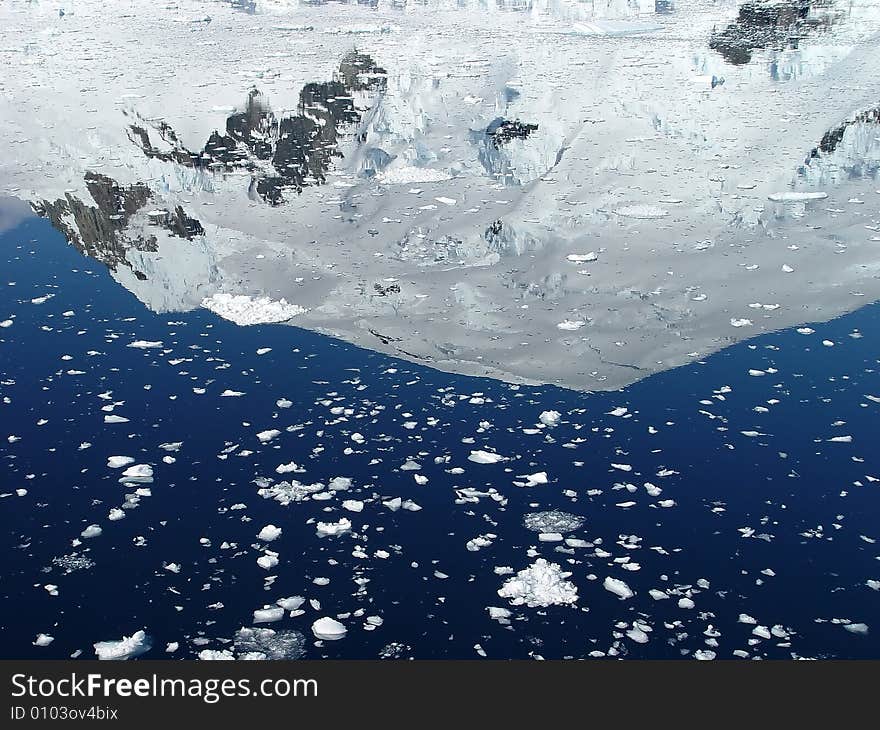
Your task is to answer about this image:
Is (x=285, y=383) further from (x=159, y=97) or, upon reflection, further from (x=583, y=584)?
(x=159, y=97)

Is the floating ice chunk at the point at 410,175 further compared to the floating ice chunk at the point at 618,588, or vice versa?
the floating ice chunk at the point at 410,175

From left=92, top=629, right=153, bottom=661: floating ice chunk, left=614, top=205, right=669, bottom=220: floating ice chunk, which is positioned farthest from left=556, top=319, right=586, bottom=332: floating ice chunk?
left=92, top=629, right=153, bottom=661: floating ice chunk

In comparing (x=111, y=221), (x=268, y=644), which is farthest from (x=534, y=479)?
(x=111, y=221)

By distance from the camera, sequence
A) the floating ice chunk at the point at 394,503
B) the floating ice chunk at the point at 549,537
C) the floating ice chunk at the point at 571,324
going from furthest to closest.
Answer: the floating ice chunk at the point at 571,324 → the floating ice chunk at the point at 394,503 → the floating ice chunk at the point at 549,537

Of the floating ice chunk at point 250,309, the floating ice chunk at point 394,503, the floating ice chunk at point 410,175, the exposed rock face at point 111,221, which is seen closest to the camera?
the floating ice chunk at point 394,503

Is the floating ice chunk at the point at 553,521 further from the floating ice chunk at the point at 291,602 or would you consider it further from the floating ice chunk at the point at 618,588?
the floating ice chunk at the point at 291,602

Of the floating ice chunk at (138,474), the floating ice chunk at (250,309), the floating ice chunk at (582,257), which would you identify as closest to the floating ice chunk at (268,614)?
the floating ice chunk at (138,474)

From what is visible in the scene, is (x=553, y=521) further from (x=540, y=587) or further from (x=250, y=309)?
(x=250, y=309)
